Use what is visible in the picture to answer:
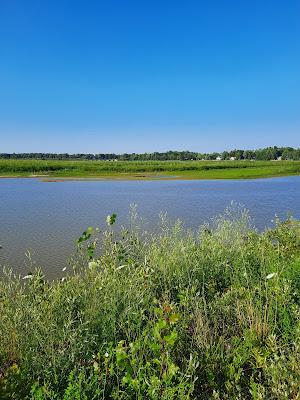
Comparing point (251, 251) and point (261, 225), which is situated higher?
point (251, 251)

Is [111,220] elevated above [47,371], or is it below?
above

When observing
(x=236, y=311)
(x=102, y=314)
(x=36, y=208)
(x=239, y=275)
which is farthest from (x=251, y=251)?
(x=36, y=208)

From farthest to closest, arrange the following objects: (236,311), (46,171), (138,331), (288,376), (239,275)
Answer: (46,171) → (239,275) → (236,311) → (138,331) → (288,376)

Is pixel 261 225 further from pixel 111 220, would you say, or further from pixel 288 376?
pixel 288 376

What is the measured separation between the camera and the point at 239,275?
20.4 feet

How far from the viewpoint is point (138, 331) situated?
4305 millimetres

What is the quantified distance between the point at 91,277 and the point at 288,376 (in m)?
2.86

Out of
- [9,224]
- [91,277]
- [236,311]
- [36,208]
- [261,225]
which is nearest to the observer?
[236,311]

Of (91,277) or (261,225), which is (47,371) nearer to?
(91,277)

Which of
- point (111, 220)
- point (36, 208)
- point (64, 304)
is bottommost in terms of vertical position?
point (36, 208)

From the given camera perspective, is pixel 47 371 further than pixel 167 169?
No

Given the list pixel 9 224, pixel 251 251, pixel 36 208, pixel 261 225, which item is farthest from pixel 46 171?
pixel 251 251

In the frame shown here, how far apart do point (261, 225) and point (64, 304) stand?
13288mm

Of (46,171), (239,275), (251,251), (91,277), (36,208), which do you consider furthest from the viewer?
(46,171)
